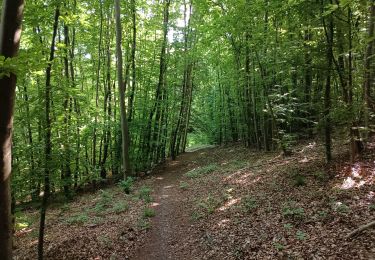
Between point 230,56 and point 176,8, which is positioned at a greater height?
point 176,8

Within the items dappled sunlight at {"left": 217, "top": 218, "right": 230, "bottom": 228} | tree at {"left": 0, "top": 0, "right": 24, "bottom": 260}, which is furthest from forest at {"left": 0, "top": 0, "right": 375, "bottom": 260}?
dappled sunlight at {"left": 217, "top": 218, "right": 230, "bottom": 228}

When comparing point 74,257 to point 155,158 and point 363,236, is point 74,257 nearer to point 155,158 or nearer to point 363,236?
point 363,236

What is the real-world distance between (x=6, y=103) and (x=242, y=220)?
22.6ft

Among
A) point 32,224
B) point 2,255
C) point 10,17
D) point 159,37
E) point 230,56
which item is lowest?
point 32,224

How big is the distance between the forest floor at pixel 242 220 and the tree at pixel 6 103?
5.01m

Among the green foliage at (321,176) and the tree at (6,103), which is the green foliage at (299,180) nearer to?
the green foliage at (321,176)

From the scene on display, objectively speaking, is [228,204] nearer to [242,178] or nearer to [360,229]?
[242,178]

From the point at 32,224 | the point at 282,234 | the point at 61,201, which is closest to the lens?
the point at 282,234

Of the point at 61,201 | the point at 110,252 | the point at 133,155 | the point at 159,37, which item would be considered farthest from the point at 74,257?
the point at 159,37

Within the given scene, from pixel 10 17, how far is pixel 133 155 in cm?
1781

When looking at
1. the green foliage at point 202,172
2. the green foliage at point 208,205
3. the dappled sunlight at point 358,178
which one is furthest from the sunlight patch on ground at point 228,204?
the green foliage at point 202,172

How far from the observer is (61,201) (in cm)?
1714

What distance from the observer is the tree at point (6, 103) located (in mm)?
3297

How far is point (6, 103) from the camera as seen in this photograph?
3320mm
